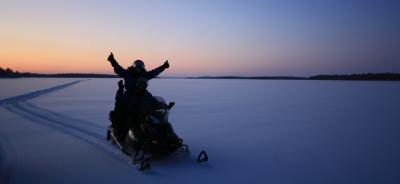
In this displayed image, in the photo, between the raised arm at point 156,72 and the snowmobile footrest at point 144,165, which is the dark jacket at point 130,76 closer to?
the raised arm at point 156,72

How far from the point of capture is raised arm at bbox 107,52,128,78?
19.0 feet

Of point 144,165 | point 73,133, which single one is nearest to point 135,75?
point 144,165

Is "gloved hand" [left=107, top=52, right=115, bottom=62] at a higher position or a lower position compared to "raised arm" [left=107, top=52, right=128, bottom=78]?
higher

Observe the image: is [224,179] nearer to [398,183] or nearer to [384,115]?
[398,183]

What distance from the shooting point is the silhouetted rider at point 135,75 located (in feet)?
18.4

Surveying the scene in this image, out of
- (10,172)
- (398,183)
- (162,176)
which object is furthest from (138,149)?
(398,183)

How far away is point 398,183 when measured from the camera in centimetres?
429

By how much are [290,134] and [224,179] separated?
3.55 meters

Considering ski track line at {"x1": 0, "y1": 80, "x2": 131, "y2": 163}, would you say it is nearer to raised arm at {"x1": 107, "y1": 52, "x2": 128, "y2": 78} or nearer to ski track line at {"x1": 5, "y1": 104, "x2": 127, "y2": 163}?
ski track line at {"x1": 5, "y1": 104, "x2": 127, "y2": 163}

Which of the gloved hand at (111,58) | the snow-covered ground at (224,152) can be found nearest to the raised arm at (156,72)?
the gloved hand at (111,58)

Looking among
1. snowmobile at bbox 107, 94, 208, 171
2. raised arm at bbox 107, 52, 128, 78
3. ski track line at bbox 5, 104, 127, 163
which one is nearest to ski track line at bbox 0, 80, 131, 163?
ski track line at bbox 5, 104, 127, 163

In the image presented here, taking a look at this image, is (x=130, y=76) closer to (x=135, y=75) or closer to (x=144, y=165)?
(x=135, y=75)

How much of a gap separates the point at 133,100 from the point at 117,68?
89cm

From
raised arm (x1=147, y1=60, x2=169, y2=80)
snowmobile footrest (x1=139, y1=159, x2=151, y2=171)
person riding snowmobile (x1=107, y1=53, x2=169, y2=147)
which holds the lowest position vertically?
snowmobile footrest (x1=139, y1=159, x2=151, y2=171)
